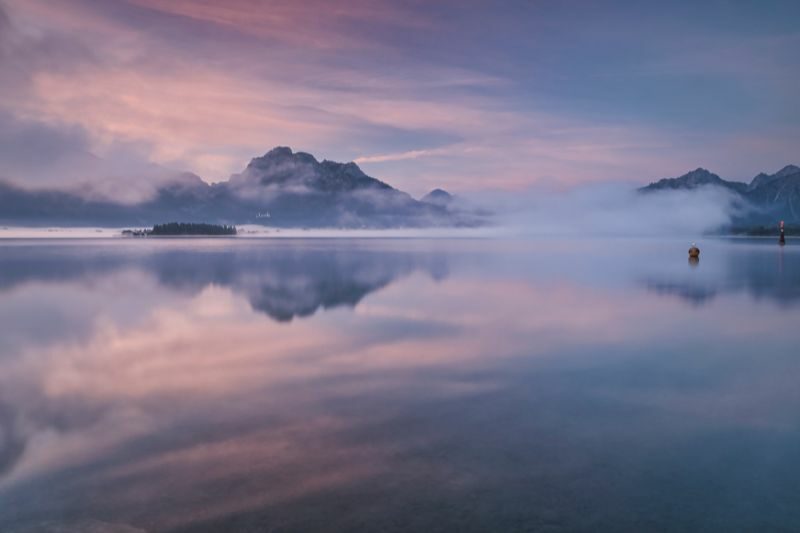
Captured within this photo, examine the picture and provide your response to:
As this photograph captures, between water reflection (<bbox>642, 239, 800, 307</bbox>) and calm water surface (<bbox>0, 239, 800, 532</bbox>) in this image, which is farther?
water reflection (<bbox>642, 239, 800, 307</bbox>)

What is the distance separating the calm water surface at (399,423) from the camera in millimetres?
→ 8211

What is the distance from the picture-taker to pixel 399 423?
39.1ft

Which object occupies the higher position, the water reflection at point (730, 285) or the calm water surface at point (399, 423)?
the calm water surface at point (399, 423)

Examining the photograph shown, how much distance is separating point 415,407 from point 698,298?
28.7m

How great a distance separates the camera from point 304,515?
7.96 m

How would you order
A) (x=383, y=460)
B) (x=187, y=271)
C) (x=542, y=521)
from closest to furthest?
1. (x=542, y=521)
2. (x=383, y=460)
3. (x=187, y=271)

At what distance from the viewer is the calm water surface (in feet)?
26.9

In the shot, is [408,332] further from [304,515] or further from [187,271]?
[187,271]

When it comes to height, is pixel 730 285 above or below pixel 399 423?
below

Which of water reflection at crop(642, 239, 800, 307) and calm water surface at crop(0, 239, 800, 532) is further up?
calm water surface at crop(0, 239, 800, 532)

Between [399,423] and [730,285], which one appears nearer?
[399,423]

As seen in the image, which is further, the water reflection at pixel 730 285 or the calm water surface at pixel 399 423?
the water reflection at pixel 730 285

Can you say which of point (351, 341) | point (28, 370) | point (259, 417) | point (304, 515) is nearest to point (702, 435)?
point (304, 515)

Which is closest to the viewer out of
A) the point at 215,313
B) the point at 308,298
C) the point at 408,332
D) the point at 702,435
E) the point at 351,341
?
the point at 702,435
